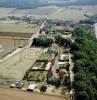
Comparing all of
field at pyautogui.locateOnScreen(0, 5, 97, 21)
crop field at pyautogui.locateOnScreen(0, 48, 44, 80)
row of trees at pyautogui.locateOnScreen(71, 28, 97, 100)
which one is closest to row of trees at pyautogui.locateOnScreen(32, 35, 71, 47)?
crop field at pyautogui.locateOnScreen(0, 48, 44, 80)

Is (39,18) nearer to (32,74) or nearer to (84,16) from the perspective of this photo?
(84,16)

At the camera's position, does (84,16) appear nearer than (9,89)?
No

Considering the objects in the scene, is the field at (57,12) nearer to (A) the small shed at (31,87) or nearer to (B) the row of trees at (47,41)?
(B) the row of trees at (47,41)

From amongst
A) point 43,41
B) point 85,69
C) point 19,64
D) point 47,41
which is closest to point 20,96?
point 85,69

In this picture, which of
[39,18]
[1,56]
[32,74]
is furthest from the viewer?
[39,18]

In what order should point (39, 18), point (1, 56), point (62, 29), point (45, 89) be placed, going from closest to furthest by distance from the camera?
1. point (45, 89)
2. point (1, 56)
3. point (62, 29)
4. point (39, 18)

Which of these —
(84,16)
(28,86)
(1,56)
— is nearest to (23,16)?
(84,16)

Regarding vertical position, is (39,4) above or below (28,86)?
above

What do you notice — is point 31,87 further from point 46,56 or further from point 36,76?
point 46,56
